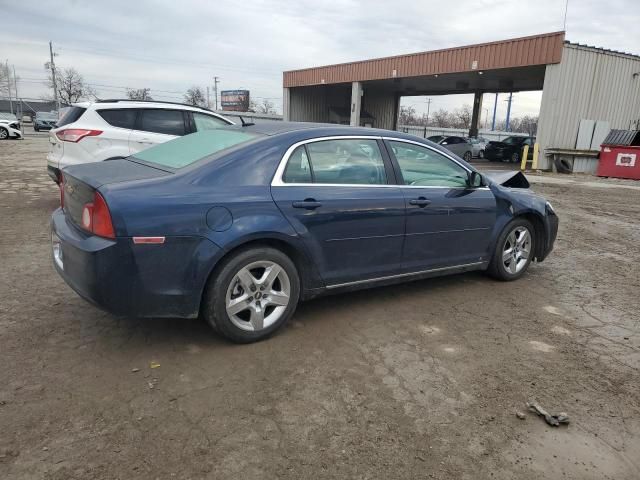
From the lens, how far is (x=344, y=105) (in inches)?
1578

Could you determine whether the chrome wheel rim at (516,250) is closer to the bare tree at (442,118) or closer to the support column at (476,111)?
the support column at (476,111)

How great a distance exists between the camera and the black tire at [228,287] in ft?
10.6

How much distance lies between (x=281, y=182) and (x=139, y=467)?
200 centimetres

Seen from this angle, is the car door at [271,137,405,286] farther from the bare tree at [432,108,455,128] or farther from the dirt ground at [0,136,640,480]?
the bare tree at [432,108,455,128]

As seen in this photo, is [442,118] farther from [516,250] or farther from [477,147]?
[516,250]

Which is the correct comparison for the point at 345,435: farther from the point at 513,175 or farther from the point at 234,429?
the point at 513,175

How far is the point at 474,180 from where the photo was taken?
4613 millimetres

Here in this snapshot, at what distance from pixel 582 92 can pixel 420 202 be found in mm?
18274

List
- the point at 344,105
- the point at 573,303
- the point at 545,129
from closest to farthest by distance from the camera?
the point at 573,303
the point at 545,129
the point at 344,105

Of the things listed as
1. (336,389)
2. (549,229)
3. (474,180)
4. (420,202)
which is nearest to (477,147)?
(549,229)

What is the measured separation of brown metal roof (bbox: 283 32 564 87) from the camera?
18297mm

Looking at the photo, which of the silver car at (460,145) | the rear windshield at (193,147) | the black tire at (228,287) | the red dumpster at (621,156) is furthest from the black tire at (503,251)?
the silver car at (460,145)

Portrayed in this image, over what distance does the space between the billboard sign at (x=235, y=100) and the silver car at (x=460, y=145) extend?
2499 inches

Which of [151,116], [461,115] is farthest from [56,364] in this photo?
[461,115]
